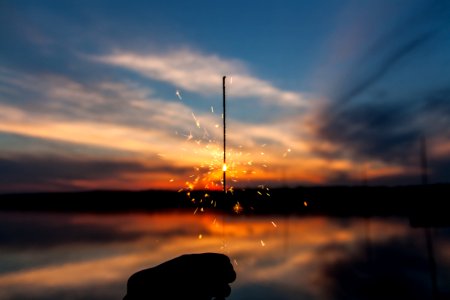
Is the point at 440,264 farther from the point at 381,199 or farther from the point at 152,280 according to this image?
the point at 381,199

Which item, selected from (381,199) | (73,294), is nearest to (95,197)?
(381,199)

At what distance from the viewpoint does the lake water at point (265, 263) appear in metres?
22.2

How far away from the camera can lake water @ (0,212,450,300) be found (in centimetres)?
2219

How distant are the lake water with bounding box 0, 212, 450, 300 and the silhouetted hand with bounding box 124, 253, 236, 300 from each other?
325 centimetres

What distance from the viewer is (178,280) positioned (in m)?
16.3

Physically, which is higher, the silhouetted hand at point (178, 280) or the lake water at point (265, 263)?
the silhouetted hand at point (178, 280)

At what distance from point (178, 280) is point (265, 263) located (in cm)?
1443

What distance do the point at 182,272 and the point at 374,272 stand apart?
618 inches

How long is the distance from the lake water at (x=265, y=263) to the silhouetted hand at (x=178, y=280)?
128 inches

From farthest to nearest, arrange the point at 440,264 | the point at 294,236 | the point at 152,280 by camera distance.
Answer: the point at 294,236 < the point at 440,264 < the point at 152,280

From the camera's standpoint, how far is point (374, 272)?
2705cm

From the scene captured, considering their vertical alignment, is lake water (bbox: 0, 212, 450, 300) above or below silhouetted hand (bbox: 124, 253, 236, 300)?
below

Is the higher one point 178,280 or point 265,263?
point 178,280

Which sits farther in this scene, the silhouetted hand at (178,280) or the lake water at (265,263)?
the lake water at (265,263)
